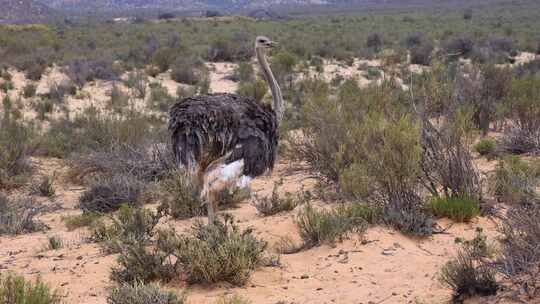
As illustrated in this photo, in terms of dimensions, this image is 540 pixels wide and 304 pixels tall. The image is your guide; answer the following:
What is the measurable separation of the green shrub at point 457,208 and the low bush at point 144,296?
2.69 metres

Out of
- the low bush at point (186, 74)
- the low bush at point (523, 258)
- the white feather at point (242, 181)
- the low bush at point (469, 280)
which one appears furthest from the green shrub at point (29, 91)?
the low bush at point (523, 258)

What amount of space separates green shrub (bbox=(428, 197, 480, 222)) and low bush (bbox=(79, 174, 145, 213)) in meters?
3.44

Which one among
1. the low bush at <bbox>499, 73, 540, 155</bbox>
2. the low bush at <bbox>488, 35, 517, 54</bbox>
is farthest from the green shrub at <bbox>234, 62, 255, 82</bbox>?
the low bush at <bbox>488, 35, 517, 54</bbox>

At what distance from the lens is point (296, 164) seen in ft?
28.3

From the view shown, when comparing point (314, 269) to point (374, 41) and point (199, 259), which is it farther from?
point (374, 41)

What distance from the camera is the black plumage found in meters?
5.62

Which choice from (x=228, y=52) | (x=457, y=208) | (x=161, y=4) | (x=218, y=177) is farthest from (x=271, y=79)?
(x=161, y=4)

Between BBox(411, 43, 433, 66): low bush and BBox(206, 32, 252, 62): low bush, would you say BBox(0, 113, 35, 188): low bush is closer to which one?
BBox(206, 32, 252, 62): low bush

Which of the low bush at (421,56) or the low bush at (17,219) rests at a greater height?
the low bush at (421,56)

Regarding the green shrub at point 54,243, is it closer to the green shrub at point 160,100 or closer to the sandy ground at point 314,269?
the sandy ground at point 314,269

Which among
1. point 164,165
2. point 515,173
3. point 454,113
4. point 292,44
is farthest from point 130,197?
point 292,44

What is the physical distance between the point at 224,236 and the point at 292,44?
68.6ft

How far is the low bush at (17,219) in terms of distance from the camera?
21.1 feet

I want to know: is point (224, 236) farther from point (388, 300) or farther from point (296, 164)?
point (296, 164)
